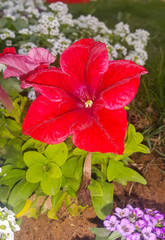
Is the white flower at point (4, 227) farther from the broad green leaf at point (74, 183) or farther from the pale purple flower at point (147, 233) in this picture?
the pale purple flower at point (147, 233)

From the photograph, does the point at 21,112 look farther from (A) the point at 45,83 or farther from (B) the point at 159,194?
(B) the point at 159,194

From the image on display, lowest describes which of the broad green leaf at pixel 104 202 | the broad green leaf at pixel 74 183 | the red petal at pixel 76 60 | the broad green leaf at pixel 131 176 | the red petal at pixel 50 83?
the broad green leaf at pixel 104 202

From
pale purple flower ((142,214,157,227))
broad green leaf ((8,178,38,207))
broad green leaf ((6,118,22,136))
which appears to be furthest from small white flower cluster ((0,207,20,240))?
pale purple flower ((142,214,157,227))

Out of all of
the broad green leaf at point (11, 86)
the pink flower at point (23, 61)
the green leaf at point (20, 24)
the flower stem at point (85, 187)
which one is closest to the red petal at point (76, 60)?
the pink flower at point (23, 61)

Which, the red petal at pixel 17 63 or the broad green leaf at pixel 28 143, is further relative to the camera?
the broad green leaf at pixel 28 143

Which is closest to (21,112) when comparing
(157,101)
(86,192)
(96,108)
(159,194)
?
(86,192)

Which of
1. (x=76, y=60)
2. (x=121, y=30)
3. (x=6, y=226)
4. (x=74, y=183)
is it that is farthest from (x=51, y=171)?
(x=121, y=30)
